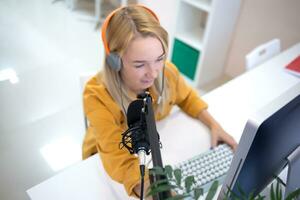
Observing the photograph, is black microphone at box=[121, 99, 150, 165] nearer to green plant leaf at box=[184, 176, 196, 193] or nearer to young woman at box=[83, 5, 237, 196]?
green plant leaf at box=[184, 176, 196, 193]

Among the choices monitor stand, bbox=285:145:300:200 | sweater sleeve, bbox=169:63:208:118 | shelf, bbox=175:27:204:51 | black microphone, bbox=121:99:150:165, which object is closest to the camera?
black microphone, bbox=121:99:150:165

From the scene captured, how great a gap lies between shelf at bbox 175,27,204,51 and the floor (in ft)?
1.37

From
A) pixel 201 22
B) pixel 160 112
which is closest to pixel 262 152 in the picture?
pixel 160 112

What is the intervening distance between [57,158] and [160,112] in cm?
93

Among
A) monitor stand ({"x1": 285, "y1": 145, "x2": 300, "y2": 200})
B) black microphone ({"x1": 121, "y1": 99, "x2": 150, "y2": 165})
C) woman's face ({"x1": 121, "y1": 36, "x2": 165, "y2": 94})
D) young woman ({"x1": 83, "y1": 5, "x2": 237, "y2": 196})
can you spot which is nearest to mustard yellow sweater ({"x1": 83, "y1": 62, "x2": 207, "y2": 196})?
young woman ({"x1": 83, "y1": 5, "x2": 237, "y2": 196})

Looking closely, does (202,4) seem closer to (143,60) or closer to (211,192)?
(143,60)

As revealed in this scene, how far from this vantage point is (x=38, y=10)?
3371 mm

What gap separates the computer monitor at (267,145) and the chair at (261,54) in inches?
39.2

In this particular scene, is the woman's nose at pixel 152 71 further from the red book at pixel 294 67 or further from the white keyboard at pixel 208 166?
the red book at pixel 294 67

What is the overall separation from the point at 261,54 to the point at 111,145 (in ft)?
3.81

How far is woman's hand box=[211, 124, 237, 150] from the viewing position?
1.18 metres

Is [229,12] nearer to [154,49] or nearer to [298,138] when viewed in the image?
[154,49]

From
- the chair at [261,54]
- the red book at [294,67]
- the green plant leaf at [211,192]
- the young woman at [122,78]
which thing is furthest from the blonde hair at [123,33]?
the red book at [294,67]

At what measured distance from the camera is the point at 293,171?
31.1 inches
